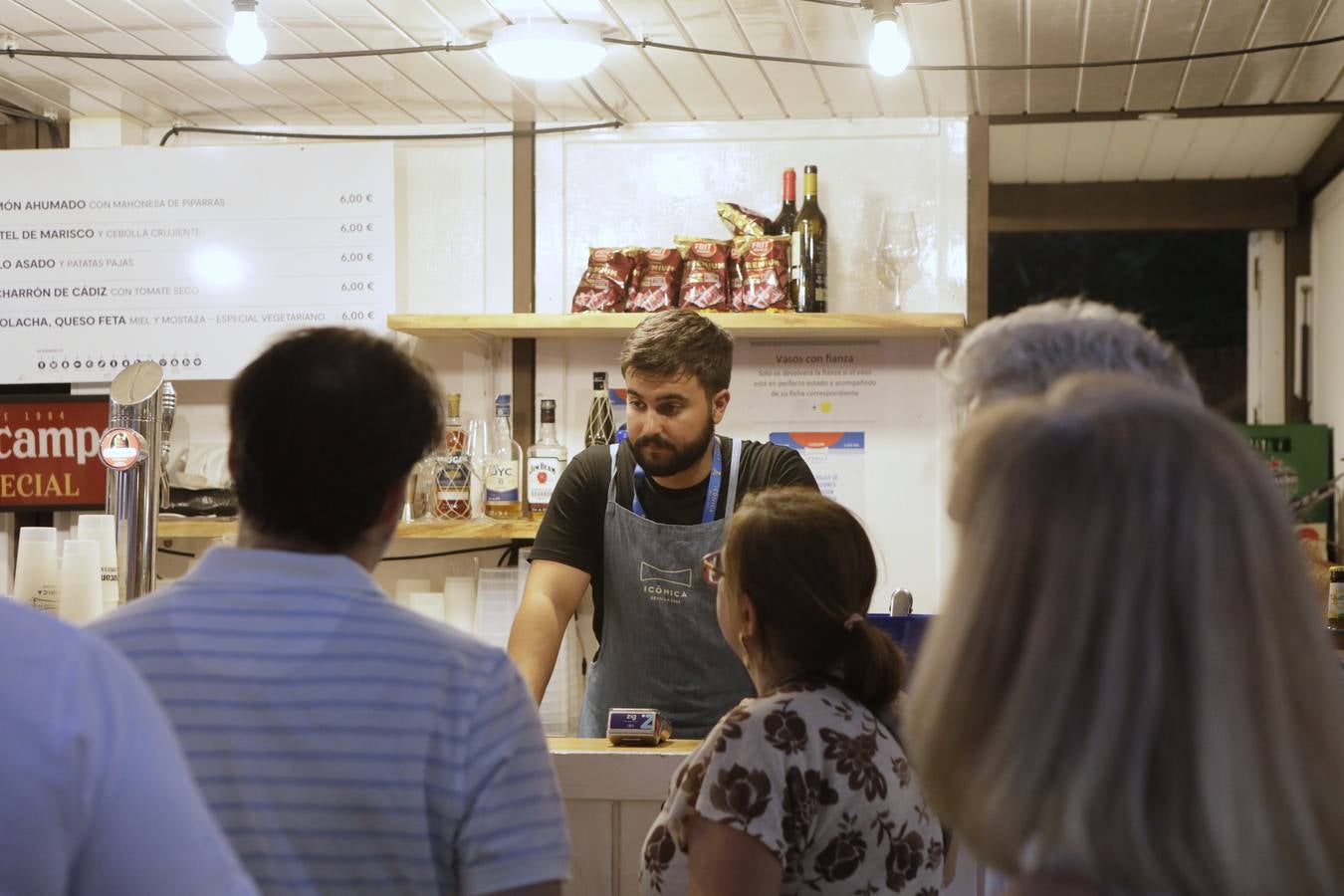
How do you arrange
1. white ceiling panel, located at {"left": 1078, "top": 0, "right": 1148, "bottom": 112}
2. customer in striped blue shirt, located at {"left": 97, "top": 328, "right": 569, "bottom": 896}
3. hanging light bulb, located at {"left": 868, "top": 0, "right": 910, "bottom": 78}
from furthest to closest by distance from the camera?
white ceiling panel, located at {"left": 1078, "top": 0, "right": 1148, "bottom": 112} → hanging light bulb, located at {"left": 868, "top": 0, "right": 910, "bottom": 78} → customer in striped blue shirt, located at {"left": 97, "top": 328, "right": 569, "bottom": 896}

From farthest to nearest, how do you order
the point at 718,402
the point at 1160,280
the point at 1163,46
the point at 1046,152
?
the point at 1160,280 < the point at 1046,152 < the point at 1163,46 < the point at 718,402

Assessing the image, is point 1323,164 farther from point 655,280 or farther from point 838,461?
point 655,280

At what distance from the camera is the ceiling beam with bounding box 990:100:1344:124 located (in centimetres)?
367

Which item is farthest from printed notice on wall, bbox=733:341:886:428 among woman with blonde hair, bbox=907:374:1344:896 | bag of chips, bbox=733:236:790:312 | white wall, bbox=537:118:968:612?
woman with blonde hair, bbox=907:374:1344:896

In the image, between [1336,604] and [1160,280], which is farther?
[1160,280]

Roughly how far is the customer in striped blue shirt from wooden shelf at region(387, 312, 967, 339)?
8.04ft

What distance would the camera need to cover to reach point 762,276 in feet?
11.9

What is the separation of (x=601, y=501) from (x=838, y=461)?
3.72ft

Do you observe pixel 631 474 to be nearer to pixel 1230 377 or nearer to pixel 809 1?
pixel 809 1

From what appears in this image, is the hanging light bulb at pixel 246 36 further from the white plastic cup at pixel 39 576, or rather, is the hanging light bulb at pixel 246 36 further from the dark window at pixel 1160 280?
the dark window at pixel 1160 280

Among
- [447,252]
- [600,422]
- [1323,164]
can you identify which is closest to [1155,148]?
[1323,164]

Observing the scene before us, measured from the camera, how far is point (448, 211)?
13.1 feet

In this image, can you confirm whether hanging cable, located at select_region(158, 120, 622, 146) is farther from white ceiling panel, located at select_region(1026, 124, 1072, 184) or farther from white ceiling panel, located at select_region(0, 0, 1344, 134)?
white ceiling panel, located at select_region(1026, 124, 1072, 184)

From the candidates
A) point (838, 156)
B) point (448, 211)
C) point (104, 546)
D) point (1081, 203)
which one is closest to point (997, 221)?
point (1081, 203)
